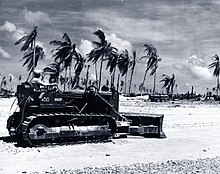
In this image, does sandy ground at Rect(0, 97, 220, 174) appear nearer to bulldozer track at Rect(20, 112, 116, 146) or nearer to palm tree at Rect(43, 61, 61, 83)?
bulldozer track at Rect(20, 112, 116, 146)

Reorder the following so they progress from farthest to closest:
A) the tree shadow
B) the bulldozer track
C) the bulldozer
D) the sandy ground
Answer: the tree shadow < the bulldozer < the bulldozer track < the sandy ground

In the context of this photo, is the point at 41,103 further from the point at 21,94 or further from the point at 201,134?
the point at 201,134

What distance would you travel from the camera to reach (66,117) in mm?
12969

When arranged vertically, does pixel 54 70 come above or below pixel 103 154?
above

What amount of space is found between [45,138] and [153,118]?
519cm

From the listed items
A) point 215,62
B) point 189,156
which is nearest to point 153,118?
point 189,156

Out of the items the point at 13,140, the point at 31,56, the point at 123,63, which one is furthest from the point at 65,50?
the point at 13,140

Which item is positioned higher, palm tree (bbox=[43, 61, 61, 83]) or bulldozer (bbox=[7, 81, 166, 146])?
palm tree (bbox=[43, 61, 61, 83])

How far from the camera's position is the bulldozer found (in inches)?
490

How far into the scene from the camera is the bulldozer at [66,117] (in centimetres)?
1244

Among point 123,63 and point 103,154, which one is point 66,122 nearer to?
point 103,154

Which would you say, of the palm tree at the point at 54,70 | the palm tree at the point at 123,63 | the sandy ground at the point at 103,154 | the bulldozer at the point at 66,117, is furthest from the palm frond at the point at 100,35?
the sandy ground at the point at 103,154

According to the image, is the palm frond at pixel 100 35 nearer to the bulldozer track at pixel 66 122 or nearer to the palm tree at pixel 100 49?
the palm tree at pixel 100 49

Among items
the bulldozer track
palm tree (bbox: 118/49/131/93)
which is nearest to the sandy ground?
the bulldozer track
